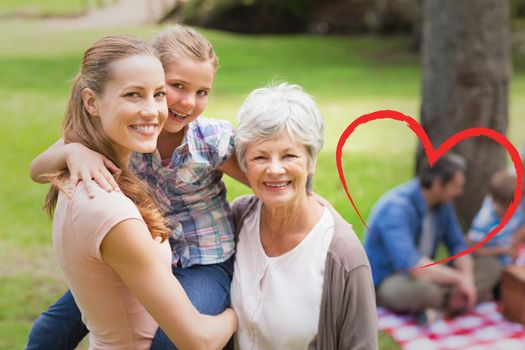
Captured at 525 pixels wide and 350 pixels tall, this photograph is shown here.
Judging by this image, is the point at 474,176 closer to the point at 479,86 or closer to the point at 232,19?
the point at 479,86

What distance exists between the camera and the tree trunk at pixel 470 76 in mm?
5949

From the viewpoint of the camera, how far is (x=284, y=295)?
259 centimetres

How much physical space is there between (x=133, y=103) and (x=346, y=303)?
0.92 meters

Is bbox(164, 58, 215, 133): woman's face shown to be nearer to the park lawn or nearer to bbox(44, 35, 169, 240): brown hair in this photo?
bbox(44, 35, 169, 240): brown hair

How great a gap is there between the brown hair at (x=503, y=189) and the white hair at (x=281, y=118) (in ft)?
9.23

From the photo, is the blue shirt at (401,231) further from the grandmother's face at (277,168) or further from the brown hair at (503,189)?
the grandmother's face at (277,168)

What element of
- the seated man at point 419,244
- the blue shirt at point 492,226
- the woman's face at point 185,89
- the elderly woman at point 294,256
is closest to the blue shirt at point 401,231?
the seated man at point 419,244

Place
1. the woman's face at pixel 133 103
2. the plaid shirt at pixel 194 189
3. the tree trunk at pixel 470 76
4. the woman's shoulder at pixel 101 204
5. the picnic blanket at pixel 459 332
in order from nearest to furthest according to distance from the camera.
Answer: the woman's shoulder at pixel 101 204 → the woman's face at pixel 133 103 → the plaid shirt at pixel 194 189 → the picnic blanket at pixel 459 332 → the tree trunk at pixel 470 76

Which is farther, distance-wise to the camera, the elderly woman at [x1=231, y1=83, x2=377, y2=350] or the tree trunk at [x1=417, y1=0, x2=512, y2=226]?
the tree trunk at [x1=417, y1=0, x2=512, y2=226]

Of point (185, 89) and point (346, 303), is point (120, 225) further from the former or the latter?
point (346, 303)

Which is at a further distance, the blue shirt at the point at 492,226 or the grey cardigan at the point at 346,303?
the blue shirt at the point at 492,226

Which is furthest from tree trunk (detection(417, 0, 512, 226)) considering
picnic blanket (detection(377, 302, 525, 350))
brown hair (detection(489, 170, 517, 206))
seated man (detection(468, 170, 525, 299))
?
picnic blanket (detection(377, 302, 525, 350))

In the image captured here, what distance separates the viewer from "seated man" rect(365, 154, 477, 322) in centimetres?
468

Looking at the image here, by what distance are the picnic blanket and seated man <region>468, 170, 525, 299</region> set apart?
28cm
